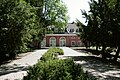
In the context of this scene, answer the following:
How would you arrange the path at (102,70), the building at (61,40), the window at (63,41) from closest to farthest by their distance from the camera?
the path at (102,70) < the building at (61,40) < the window at (63,41)

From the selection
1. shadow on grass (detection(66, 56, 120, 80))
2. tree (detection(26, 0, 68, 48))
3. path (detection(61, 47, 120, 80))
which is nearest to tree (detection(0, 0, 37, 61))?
path (detection(61, 47, 120, 80))

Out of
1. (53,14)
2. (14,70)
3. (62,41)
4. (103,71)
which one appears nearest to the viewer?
(103,71)

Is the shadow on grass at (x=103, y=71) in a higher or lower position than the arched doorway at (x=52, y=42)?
lower

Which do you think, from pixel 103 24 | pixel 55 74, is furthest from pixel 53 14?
pixel 55 74

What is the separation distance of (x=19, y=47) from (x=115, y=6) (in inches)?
416

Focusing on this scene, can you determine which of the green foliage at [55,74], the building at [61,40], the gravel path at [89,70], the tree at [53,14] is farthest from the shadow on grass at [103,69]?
the building at [61,40]

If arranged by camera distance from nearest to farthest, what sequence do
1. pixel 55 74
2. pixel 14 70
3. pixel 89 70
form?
pixel 55 74
pixel 89 70
pixel 14 70

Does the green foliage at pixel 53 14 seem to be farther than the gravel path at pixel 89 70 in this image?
Yes

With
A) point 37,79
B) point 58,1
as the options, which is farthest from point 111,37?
point 58,1

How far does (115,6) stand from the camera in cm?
2370

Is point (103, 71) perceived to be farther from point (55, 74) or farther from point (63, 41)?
point (63, 41)

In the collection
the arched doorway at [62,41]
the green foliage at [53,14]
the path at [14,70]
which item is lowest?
the path at [14,70]

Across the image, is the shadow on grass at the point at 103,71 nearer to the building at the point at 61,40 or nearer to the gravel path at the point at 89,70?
the gravel path at the point at 89,70

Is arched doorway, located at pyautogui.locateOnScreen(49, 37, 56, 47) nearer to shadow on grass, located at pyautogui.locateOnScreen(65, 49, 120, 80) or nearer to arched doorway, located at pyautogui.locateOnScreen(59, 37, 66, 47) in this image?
arched doorway, located at pyautogui.locateOnScreen(59, 37, 66, 47)
